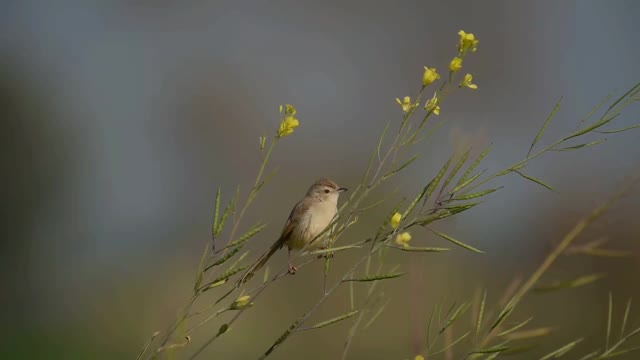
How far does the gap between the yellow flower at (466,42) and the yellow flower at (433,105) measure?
114 millimetres

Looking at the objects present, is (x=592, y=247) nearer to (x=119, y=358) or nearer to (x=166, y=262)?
(x=119, y=358)

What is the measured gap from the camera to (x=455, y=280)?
10.9 metres

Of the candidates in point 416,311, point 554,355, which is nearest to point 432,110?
point 416,311

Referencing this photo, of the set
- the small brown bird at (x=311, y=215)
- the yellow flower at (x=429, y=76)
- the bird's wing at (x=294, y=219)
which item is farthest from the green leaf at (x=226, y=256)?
the bird's wing at (x=294, y=219)

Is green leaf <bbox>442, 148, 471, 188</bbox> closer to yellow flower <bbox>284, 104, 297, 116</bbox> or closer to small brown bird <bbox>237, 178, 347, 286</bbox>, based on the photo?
yellow flower <bbox>284, 104, 297, 116</bbox>

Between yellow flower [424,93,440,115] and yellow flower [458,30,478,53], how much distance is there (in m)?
0.11

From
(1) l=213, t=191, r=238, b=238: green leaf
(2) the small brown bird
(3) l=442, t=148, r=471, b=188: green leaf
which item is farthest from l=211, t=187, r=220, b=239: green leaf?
(2) the small brown bird

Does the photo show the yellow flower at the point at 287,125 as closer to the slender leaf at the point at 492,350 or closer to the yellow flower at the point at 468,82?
the yellow flower at the point at 468,82

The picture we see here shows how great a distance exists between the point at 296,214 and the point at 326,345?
8.34 meters

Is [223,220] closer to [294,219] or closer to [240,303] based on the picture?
[240,303]

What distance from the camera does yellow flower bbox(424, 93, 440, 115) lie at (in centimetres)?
130

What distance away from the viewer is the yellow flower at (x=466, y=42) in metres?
1.34

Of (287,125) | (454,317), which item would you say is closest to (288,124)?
(287,125)

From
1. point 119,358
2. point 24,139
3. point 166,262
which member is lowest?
point 119,358
